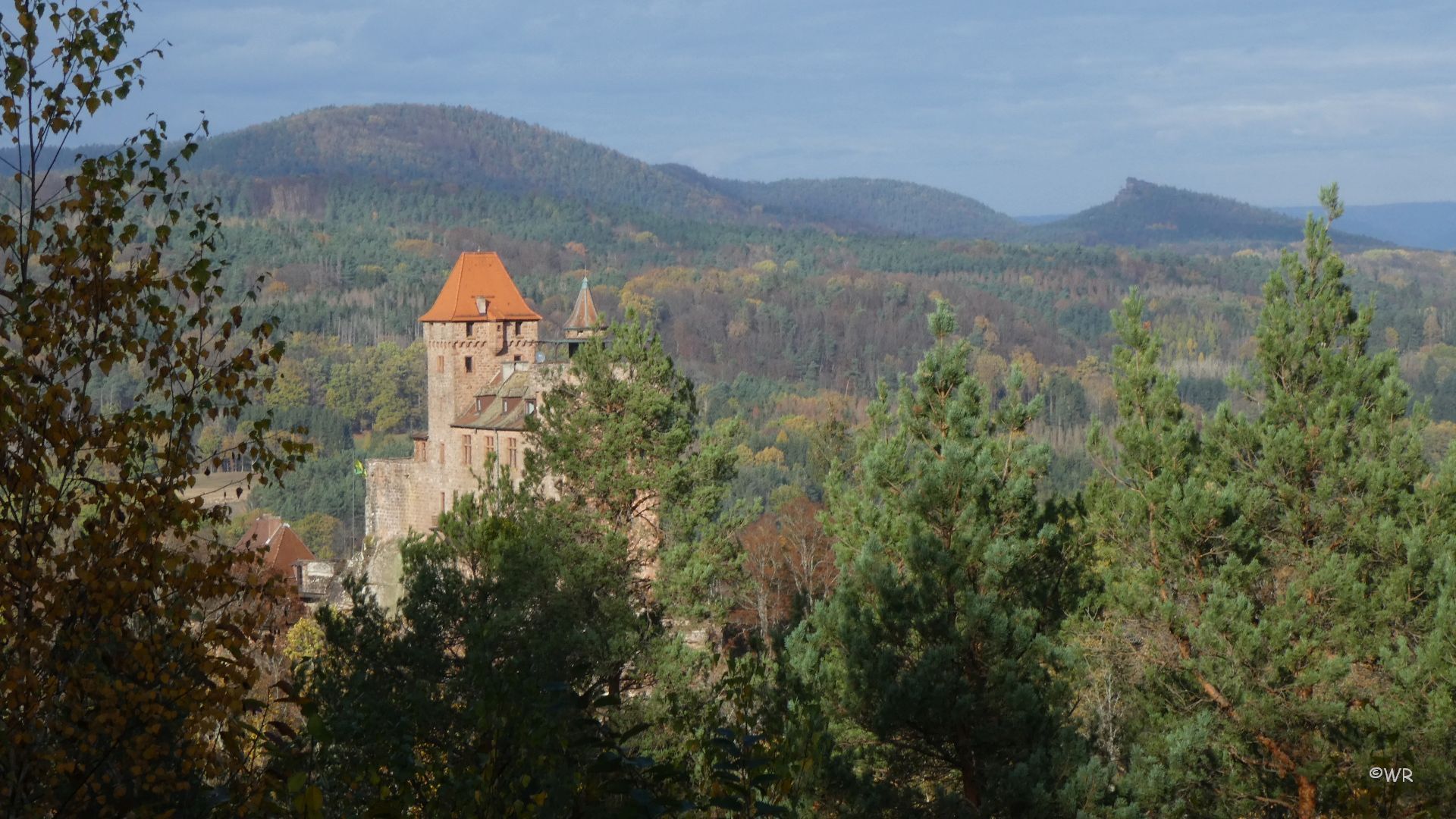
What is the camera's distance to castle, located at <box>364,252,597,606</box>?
139ft

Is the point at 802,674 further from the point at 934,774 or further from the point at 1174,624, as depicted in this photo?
the point at 1174,624

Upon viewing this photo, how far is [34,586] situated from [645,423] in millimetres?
19501

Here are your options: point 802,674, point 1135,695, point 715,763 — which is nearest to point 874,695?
point 802,674

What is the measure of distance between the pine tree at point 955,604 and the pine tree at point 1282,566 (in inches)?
49.2

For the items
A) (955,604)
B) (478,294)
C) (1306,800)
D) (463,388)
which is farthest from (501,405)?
(1306,800)

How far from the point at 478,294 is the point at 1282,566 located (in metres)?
31.9

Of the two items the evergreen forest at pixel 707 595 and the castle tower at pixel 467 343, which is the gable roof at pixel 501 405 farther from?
the evergreen forest at pixel 707 595

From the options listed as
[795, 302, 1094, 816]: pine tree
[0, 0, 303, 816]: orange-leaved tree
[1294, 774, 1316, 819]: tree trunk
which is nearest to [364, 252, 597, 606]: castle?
[795, 302, 1094, 816]: pine tree

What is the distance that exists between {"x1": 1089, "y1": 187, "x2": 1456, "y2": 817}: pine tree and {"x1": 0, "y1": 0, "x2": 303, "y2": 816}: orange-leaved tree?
961 centimetres

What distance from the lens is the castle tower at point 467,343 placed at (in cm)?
4397

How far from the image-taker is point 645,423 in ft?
85.8

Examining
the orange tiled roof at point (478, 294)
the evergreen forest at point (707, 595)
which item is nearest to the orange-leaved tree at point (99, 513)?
the evergreen forest at point (707, 595)

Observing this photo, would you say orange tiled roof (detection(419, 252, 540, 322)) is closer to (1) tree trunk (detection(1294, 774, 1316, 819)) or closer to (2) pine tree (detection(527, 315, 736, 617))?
(2) pine tree (detection(527, 315, 736, 617))

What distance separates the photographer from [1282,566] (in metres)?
18.0
